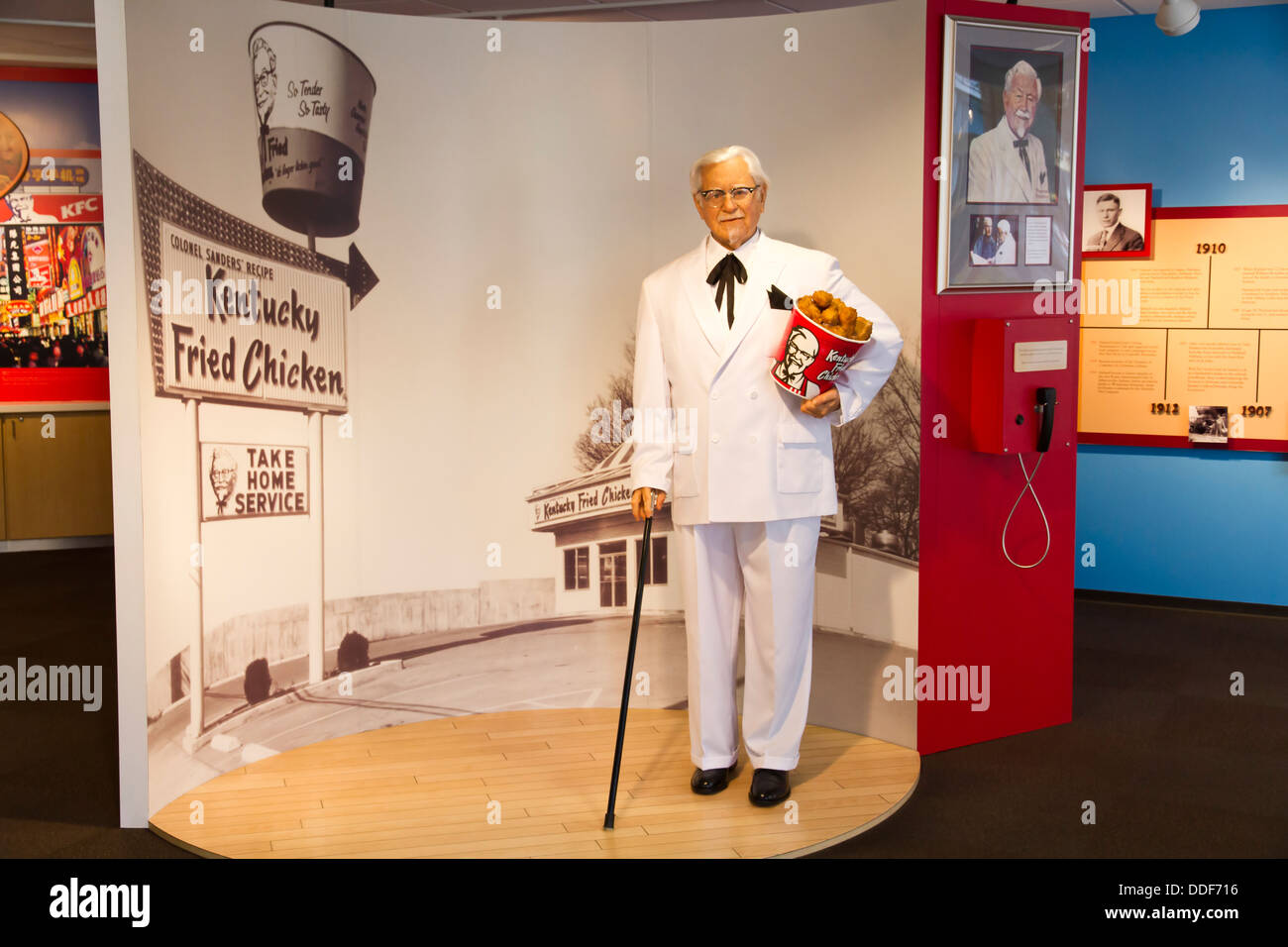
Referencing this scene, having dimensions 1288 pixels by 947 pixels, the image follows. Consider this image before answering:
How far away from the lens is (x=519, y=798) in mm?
3336

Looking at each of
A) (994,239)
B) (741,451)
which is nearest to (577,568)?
(741,451)

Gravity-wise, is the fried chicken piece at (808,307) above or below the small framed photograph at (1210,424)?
above

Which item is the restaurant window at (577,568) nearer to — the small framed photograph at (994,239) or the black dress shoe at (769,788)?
the black dress shoe at (769,788)

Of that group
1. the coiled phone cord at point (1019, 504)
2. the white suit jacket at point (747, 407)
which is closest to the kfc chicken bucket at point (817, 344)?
the white suit jacket at point (747, 407)

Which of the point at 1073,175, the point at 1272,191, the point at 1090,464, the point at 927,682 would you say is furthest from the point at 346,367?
the point at 1272,191

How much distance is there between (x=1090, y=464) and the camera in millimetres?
6078

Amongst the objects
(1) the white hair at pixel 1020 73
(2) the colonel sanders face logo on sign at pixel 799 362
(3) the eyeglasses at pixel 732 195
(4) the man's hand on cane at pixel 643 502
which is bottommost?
(4) the man's hand on cane at pixel 643 502

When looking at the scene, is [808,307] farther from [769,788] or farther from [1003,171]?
[769,788]

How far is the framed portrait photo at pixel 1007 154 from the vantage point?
11.8 ft

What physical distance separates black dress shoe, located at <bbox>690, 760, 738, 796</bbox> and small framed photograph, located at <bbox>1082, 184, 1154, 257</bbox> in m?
3.74

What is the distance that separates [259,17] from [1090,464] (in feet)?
15.0

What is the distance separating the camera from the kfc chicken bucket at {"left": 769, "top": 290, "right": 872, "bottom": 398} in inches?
120

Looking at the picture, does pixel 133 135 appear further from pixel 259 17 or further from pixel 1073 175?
pixel 1073 175

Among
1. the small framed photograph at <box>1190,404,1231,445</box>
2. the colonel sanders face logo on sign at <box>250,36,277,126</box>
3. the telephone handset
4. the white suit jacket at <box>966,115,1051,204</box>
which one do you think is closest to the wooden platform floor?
the telephone handset
